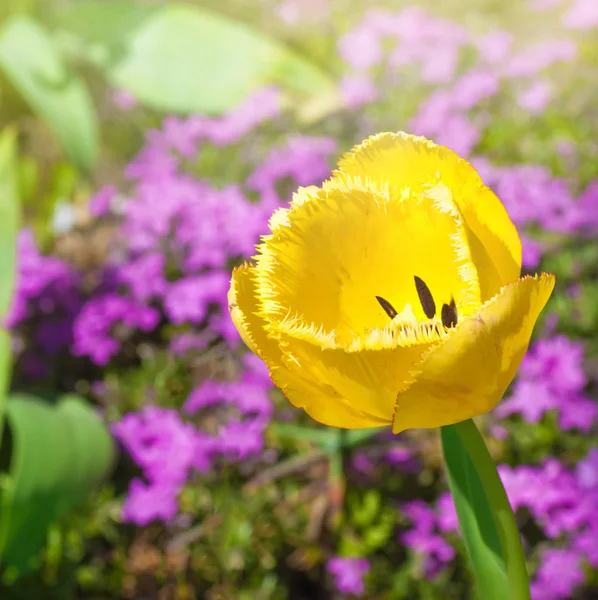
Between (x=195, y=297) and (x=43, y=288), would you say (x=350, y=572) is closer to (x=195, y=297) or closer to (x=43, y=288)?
(x=195, y=297)

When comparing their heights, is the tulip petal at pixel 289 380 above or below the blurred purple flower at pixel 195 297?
below

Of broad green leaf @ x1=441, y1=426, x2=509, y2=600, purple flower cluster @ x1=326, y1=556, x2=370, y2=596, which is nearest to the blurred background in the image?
purple flower cluster @ x1=326, y1=556, x2=370, y2=596

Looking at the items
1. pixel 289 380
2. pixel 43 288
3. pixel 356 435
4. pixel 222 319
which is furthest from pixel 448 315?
pixel 43 288

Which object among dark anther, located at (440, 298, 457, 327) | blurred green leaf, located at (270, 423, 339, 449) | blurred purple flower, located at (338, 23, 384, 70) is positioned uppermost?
blurred purple flower, located at (338, 23, 384, 70)

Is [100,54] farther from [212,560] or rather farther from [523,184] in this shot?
[212,560]

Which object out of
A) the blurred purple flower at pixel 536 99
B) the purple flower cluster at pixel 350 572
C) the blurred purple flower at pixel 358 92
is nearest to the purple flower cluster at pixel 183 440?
the purple flower cluster at pixel 350 572

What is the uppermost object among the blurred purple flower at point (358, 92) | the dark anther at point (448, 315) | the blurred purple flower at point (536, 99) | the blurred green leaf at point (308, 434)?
the blurred purple flower at point (358, 92)

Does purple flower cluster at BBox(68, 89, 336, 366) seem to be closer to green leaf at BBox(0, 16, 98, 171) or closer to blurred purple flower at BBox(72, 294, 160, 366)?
blurred purple flower at BBox(72, 294, 160, 366)

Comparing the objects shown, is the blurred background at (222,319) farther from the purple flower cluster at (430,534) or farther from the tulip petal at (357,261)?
the tulip petal at (357,261)
